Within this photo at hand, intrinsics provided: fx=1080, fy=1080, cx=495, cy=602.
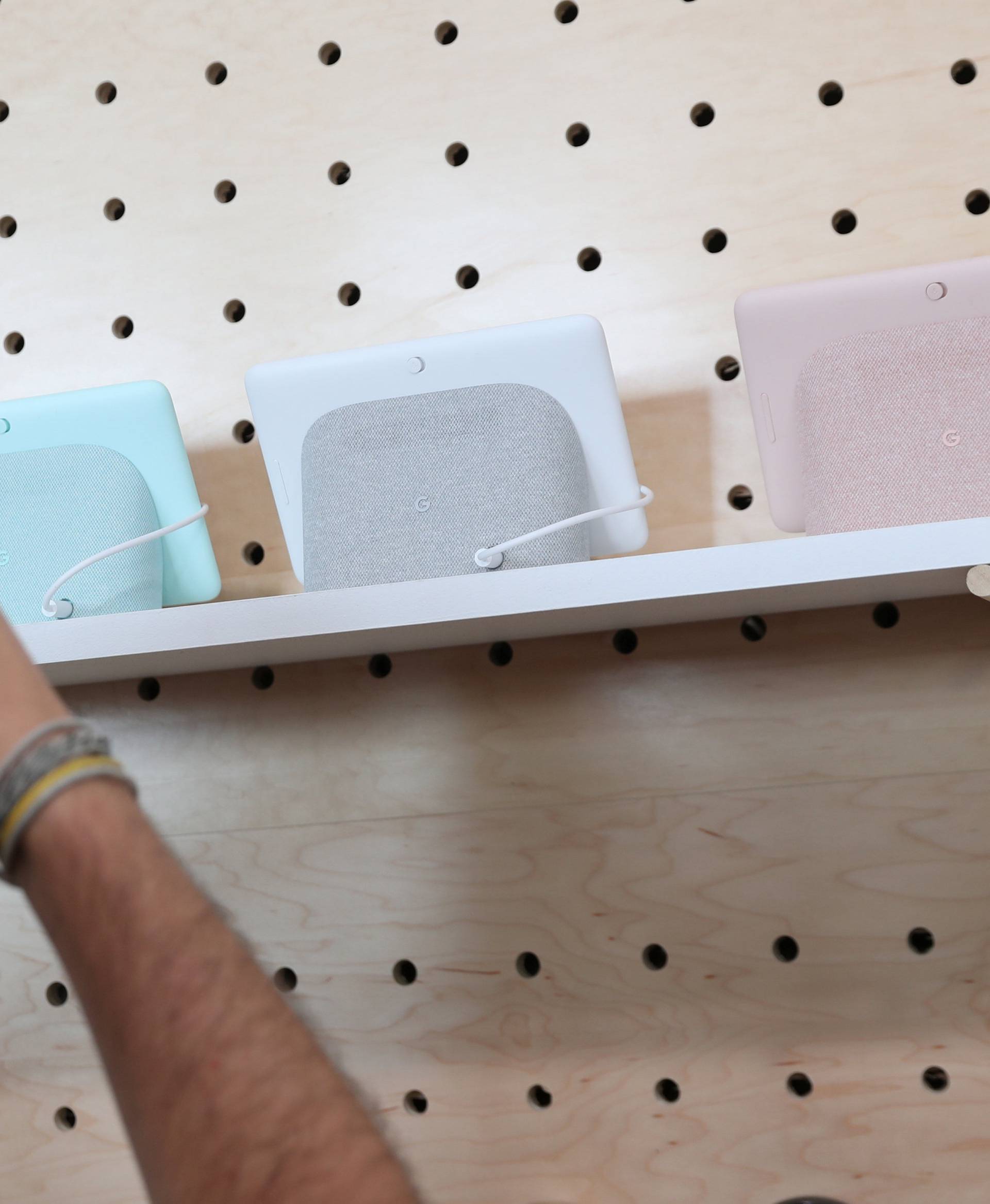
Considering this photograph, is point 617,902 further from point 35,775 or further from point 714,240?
point 35,775

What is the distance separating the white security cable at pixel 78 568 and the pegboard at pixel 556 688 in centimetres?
19

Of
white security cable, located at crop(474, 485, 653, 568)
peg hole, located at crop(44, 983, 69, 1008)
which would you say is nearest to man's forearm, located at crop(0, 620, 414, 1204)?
white security cable, located at crop(474, 485, 653, 568)

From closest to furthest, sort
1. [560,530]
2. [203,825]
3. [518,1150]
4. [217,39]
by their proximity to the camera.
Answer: [560,530] < [518,1150] < [203,825] < [217,39]

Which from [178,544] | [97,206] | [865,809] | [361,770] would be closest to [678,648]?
[865,809]

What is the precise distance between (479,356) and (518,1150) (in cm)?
66

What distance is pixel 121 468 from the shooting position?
0.91 m

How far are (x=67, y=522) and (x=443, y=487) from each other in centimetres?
33

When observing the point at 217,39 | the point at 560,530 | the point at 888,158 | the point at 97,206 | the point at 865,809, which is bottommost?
the point at 865,809

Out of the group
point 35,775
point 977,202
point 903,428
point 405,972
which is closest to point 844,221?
point 977,202

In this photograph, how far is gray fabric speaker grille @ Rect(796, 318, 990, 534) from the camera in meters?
0.79

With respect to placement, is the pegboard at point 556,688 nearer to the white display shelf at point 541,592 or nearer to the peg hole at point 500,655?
the peg hole at point 500,655

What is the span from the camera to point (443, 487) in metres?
0.82

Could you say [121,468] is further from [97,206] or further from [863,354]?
[863,354]

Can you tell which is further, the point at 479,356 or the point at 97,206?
the point at 97,206
